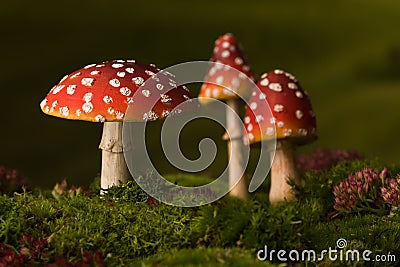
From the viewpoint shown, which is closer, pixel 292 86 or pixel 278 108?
pixel 278 108

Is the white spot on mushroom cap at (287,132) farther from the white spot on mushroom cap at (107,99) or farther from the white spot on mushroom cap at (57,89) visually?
the white spot on mushroom cap at (57,89)

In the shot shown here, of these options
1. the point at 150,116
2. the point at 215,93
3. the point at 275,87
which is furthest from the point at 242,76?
the point at 150,116

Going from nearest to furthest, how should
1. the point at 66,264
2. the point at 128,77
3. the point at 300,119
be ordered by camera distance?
the point at 66,264, the point at 128,77, the point at 300,119

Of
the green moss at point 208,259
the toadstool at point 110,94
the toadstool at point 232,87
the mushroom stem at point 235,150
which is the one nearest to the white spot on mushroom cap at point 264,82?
the toadstool at point 232,87

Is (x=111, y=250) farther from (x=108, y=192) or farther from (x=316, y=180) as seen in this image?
(x=316, y=180)

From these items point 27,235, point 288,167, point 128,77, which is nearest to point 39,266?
point 27,235

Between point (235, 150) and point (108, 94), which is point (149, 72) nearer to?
point (108, 94)

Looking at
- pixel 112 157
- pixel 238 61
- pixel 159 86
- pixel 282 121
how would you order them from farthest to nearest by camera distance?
pixel 238 61 → pixel 282 121 → pixel 112 157 → pixel 159 86

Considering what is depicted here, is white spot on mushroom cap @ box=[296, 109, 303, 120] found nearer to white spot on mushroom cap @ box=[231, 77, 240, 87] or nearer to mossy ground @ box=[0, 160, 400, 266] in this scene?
white spot on mushroom cap @ box=[231, 77, 240, 87]

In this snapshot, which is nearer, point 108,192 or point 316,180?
point 108,192
